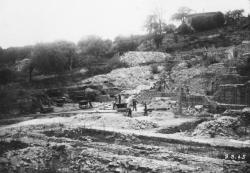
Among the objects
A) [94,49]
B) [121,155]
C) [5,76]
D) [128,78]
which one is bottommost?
[121,155]

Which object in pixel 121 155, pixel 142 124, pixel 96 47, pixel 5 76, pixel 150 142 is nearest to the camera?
pixel 121 155

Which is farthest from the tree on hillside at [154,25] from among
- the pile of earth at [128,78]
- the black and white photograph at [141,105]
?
the pile of earth at [128,78]

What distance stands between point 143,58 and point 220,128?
80.3 ft

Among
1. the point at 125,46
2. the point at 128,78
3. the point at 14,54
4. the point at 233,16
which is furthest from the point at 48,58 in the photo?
the point at 14,54

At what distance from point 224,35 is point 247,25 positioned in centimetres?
344

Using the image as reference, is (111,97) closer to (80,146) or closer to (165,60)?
(165,60)

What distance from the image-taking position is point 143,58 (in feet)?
123

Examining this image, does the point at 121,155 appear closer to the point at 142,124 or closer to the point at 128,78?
the point at 142,124

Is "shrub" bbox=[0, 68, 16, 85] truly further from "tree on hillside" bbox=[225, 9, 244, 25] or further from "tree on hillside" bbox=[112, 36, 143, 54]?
"tree on hillside" bbox=[225, 9, 244, 25]

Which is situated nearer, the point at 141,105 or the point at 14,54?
the point at 141,105

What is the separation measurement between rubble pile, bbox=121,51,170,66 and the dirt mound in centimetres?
2113

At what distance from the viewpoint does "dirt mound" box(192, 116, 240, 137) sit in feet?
44.3

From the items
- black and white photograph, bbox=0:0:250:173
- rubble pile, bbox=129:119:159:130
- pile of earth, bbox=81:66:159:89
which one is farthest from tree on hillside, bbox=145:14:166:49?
rubble pile, bbox=129:119:159:130

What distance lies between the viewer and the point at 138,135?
13.4 meters
